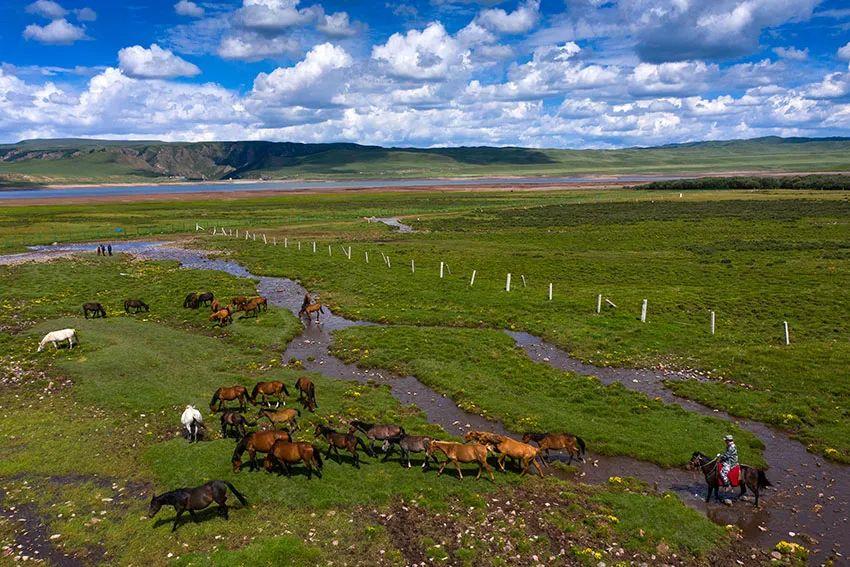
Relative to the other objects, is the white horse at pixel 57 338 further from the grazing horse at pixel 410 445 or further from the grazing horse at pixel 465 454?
the grazing horse at pixel 465 454

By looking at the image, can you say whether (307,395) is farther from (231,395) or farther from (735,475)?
(735,475)

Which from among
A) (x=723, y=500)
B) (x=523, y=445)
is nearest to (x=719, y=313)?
Answer: (x=723, y=500)

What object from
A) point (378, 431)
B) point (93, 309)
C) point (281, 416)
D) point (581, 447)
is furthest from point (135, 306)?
point (581, 447)

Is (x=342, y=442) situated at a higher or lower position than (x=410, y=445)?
higher

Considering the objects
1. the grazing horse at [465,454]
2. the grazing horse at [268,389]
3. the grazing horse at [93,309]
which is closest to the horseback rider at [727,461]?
the grazing horse at [465,454]

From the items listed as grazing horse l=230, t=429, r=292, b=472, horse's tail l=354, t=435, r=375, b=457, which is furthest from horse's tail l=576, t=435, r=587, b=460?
grazing horse l=230, t=429, r=292, b=472

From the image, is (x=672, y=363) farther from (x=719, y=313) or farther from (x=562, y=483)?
(x=562, y=483)
